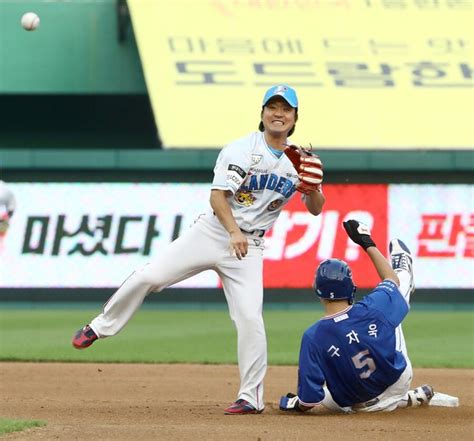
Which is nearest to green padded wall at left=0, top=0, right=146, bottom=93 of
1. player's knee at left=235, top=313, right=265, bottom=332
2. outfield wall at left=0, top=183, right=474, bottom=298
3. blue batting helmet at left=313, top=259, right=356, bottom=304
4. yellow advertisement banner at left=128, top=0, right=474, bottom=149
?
yellow advertisement banner at left=128, top=0, right=474, bottom=149

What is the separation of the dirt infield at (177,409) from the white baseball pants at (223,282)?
0.30 meters

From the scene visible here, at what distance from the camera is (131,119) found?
2333 centimetres

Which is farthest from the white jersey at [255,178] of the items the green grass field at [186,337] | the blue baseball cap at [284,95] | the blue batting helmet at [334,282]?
the green grass field at [186,337]

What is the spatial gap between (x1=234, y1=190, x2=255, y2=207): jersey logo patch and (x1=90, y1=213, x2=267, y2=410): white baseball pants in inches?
6.8

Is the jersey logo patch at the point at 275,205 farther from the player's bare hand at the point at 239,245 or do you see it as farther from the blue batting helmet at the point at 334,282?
the blue batting helmet at the point at 334,282

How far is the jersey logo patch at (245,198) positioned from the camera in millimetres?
6875

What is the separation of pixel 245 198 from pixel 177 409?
1.29 metres

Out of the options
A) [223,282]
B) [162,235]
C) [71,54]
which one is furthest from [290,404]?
[71,54]

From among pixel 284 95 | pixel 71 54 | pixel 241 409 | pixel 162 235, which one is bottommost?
pixel 241 409

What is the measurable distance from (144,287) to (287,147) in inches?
44.1

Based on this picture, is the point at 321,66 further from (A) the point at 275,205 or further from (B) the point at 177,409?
(B) the point at 177,409

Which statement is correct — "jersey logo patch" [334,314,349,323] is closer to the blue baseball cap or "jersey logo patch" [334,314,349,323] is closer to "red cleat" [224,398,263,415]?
"red cleat" [224,398,263,415]

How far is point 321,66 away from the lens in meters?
19.8

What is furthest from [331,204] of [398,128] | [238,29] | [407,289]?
[407,289]
